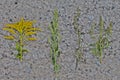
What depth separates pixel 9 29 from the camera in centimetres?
616

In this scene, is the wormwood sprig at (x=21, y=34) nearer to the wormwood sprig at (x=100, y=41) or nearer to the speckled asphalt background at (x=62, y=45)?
the speckled asphalt background at (x=62, y=45)

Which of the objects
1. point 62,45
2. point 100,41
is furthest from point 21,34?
point 100,41

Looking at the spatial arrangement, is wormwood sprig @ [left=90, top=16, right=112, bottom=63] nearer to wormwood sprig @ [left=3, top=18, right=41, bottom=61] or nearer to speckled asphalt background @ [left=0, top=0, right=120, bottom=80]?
speckled asphalt background @ [left=0, top=0, right=120, bottom=80]

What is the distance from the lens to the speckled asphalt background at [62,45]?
17.4ft

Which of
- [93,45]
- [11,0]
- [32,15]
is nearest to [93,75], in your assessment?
[93,45]

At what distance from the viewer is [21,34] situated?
560 centimetres

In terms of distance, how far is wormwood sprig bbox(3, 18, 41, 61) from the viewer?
18.3 feet

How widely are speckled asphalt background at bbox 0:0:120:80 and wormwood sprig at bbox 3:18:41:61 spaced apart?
0.25ft

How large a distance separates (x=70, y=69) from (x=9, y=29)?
1209 millimetres

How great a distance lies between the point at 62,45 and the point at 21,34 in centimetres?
65

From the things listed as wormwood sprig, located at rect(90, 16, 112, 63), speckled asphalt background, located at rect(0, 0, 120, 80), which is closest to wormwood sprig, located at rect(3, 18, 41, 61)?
speckled asphalt background, located at rect(0, 0, 120, 80)

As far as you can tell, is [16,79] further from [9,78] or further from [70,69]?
[70,69]

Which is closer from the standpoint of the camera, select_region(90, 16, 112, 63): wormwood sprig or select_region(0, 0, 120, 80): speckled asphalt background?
select_region(0, 0, 120, 80): speckled asphalt background

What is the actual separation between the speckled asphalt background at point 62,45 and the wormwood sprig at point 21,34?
0.25ft
